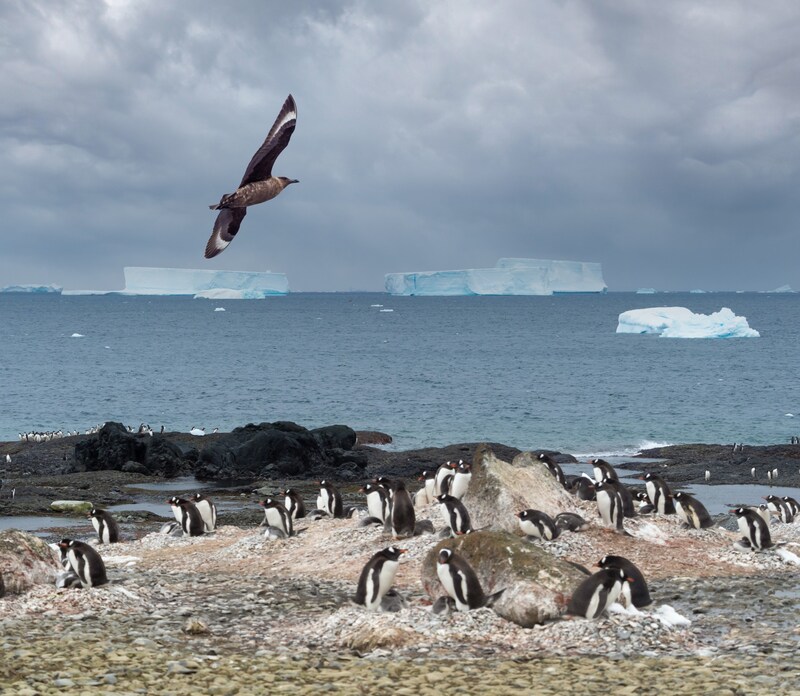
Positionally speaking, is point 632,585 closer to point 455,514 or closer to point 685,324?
point 455,514

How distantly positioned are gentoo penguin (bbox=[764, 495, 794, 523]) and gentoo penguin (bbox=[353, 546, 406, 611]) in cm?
1212

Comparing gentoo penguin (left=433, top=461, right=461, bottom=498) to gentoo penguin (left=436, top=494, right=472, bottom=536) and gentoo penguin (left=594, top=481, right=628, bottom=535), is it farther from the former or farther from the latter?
gentoo penguin (left=436, top=494, right=472, bottom=536)

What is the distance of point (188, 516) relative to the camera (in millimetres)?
20391

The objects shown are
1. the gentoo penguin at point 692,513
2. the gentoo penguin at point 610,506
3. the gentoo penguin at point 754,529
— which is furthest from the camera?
the gentoo penguin at point 692,513

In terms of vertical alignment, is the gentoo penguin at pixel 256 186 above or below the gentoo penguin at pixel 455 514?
above

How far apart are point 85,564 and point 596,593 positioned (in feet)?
23.0

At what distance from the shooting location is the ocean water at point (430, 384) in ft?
182

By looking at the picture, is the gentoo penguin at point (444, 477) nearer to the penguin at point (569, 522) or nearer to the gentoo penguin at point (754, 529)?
the penguin at point (569, 522)

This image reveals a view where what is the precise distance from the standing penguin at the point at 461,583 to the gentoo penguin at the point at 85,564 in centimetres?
495

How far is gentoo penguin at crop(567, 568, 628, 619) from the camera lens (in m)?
12.0

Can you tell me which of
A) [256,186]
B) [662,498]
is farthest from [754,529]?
[256,186]

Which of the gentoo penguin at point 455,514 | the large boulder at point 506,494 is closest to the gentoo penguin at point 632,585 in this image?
the gentoo penguin at point 455,514

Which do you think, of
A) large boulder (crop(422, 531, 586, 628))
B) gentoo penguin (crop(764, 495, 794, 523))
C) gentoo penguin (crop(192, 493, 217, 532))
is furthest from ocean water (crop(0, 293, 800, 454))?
large boulder (crop(422, 531, 586, 628))

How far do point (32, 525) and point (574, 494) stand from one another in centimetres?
1319
